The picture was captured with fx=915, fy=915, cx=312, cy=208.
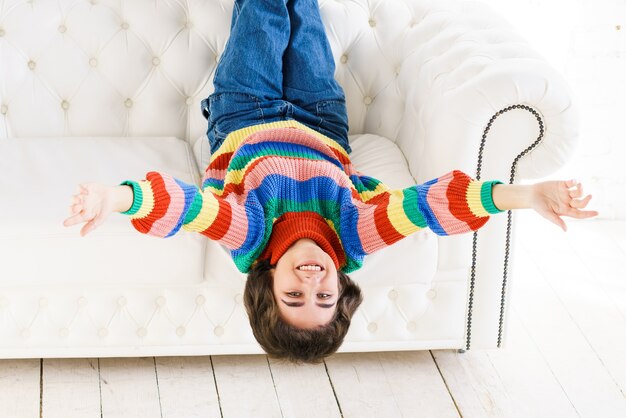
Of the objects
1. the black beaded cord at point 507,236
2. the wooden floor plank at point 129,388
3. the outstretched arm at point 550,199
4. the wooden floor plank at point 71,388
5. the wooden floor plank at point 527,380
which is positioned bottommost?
the wooden floor plank at point 527,380

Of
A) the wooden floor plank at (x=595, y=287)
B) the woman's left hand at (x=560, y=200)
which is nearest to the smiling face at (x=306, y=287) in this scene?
the woman's left hand at (x=560, y=200)

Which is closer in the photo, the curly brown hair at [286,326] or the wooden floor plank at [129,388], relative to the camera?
A: the curly brown hair at [286,326]

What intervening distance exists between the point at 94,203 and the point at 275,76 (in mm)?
807

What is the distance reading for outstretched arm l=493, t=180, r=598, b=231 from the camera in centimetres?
144

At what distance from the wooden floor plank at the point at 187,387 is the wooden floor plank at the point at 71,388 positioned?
5.7 inches

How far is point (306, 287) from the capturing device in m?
1.62

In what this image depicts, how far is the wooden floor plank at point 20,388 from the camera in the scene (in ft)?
6.35

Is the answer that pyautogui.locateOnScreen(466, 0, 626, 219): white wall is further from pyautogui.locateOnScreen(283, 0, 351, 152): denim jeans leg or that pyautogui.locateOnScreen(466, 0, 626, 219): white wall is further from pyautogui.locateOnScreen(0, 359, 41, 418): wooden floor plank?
pyautogui.locateOnScreen(0, 359, 41, 418): wooden floor plank

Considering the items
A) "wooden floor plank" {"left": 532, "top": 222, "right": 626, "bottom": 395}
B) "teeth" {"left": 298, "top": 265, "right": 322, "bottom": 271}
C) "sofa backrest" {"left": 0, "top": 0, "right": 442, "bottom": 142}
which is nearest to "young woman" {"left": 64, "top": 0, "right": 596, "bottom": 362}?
"teeth" {"left": 298, "top": 265, "right": 322, "bottom": 271}

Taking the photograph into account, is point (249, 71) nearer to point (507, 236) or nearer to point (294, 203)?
point (294, 203)

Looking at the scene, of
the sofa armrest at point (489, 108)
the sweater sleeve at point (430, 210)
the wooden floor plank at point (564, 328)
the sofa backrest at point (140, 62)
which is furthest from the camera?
the sofa backrest at point (140, 62)

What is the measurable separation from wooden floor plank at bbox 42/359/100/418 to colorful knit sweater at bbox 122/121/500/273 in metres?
0.48

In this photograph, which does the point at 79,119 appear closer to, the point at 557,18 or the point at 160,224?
the point at 160,224

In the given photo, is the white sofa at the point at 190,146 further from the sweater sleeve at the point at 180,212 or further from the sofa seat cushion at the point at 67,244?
the sweater sleeve at the point at 180,212
